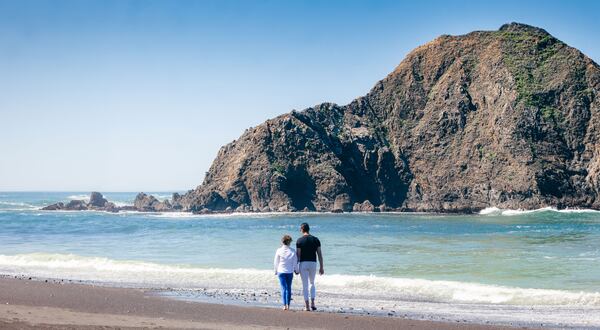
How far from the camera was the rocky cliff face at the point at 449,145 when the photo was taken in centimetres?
11169

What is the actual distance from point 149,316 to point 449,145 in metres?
114

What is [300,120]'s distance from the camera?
407 ft

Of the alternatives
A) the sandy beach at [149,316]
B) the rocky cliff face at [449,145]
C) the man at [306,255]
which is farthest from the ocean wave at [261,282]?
the rocky cliff face at [449,145]

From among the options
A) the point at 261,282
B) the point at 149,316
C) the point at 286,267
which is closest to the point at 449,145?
the point at 261,282

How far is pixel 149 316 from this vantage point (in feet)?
46.3

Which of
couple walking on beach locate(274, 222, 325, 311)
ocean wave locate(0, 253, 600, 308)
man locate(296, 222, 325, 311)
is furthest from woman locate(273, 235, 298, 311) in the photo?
ocean wave locate(0, 253, 600, 308)

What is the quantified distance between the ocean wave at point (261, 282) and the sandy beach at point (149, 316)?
4420 millimetres

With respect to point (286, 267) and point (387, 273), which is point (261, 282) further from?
point (286, 267)

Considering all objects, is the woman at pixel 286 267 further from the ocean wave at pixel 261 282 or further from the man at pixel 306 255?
the ocean wave at pixel 261 282

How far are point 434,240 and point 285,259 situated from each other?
2812cm

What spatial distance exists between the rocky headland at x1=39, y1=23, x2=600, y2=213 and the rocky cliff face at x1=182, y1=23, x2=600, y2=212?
210mm

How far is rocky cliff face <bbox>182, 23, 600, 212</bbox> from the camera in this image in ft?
366

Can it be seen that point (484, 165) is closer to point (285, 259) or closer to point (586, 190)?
point (586, 190)

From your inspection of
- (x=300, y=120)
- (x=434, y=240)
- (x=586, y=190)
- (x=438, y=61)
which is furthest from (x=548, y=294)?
(x=438, y=61)
